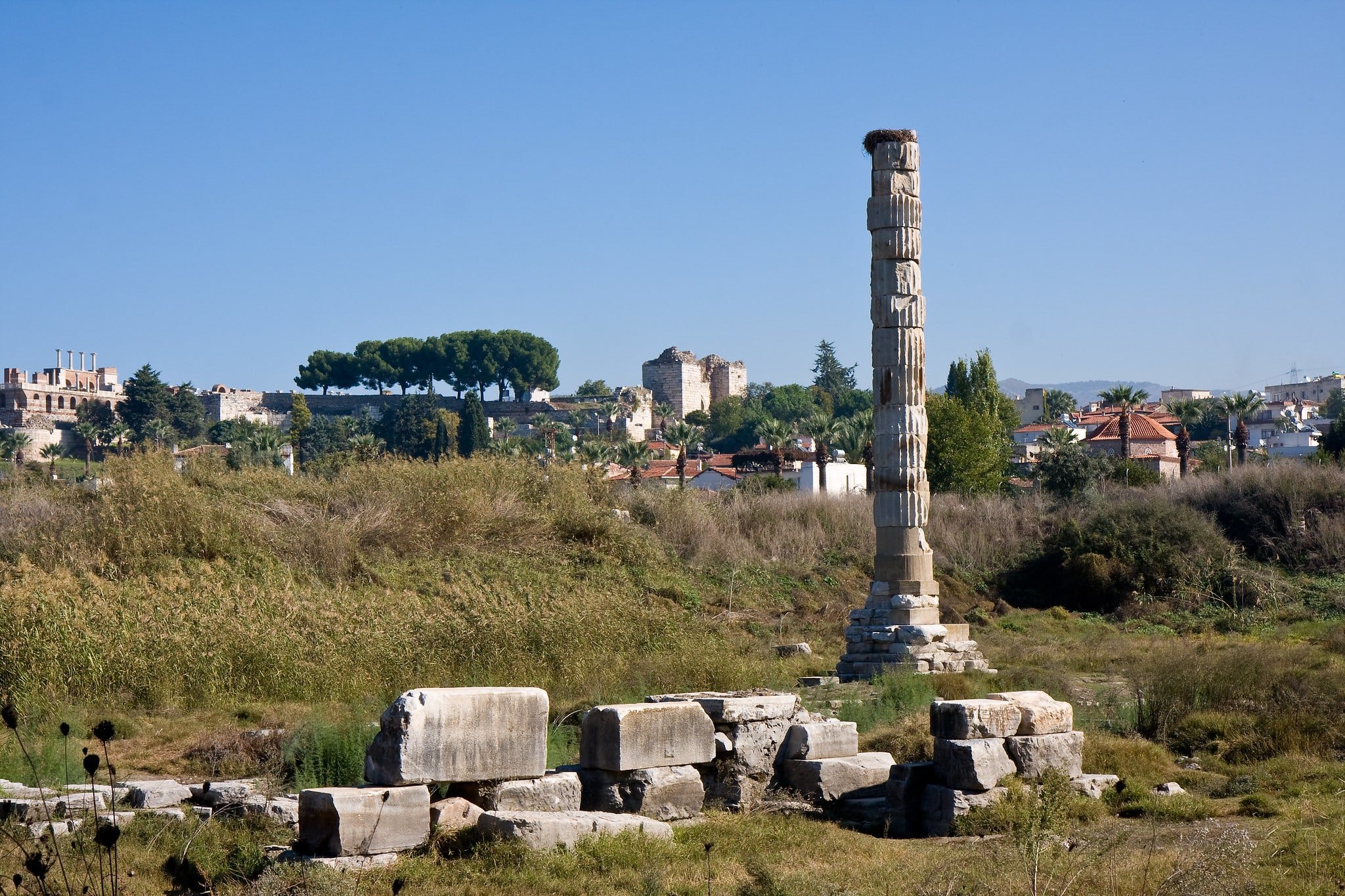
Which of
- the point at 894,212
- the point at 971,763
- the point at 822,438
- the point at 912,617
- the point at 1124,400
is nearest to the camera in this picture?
the point at 971,763

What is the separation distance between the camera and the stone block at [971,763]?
9023 millimetres

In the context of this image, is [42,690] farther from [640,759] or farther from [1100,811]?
[1100,811]

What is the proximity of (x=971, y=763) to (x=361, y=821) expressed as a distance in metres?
3.93

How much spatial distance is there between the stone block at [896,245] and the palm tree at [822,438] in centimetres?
2214

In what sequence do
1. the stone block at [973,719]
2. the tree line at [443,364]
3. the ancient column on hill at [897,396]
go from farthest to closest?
the tree line at [443,364] → the ancient column on hill at [897,396] → the stone block at [973,719]

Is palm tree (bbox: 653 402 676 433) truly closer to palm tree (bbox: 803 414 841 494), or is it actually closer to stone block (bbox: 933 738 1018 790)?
palm tree (bbox: 803 414 841 494)

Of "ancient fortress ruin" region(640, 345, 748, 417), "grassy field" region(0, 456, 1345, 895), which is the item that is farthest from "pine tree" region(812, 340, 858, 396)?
"grassy field" region(0, 456, 1345, 895)

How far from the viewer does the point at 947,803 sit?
8.92 metres

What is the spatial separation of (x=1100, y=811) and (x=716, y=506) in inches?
794

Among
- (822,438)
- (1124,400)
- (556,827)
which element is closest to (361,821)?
(556,827)

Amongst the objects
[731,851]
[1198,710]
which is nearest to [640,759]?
[731,851]

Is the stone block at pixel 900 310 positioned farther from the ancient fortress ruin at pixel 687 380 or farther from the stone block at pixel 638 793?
the ancient fortress ruin at pixel 687 380

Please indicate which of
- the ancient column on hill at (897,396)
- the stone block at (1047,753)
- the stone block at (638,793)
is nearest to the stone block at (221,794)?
the stone block at (638,793)

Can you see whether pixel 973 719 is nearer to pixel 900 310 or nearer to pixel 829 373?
pixel 900 310
